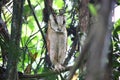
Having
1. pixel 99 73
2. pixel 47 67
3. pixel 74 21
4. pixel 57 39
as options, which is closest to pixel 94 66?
pixel 99 73

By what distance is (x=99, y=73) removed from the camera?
→ 312 mm

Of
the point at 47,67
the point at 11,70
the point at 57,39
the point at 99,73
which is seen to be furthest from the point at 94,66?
the point at 47,67

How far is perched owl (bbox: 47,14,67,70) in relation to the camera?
1.54 metres

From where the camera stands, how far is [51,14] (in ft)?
5.06

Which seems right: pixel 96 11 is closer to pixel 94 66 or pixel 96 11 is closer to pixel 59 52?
pixel 94 66

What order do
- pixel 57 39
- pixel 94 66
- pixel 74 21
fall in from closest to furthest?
pixel 94 66 < pixel 57 39 < pixel 74 21

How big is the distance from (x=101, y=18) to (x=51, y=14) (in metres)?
1.23

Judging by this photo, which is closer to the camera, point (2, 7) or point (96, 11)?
point (96, 11)

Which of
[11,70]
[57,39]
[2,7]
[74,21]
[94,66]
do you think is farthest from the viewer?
[74,21]

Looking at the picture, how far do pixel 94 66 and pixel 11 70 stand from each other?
1.17 meters

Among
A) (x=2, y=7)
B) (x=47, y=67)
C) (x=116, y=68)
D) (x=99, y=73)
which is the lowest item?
(x=47, y=67)

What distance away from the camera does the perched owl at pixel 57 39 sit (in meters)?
1.54

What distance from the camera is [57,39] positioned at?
158 centimetres

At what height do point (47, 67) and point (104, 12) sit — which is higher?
point (104, 12)
